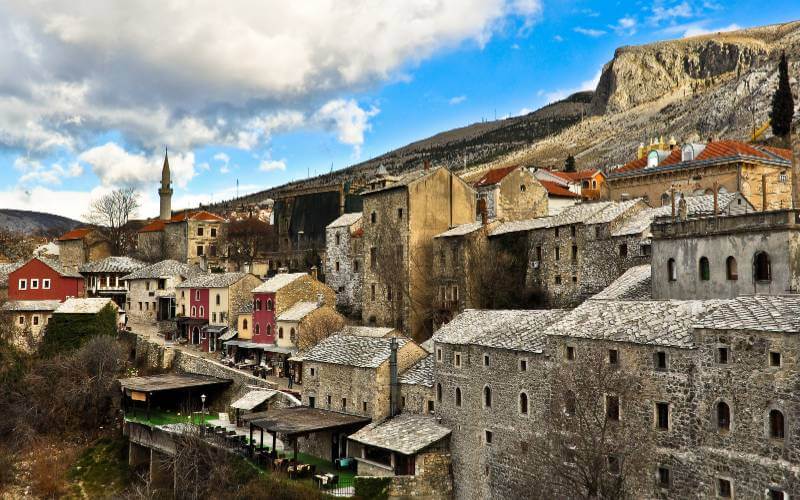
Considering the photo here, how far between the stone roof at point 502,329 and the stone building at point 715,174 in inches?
853

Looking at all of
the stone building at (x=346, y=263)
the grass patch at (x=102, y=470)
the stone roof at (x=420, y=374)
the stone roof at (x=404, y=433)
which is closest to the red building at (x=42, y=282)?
the grass patch at (x=102, y=470)

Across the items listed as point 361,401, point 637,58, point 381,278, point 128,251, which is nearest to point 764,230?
point 361,401

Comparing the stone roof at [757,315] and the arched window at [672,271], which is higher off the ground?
the arched window at [672,271]

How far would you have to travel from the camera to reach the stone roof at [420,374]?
118 feet

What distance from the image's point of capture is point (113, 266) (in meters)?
77.5

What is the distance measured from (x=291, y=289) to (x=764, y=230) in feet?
115

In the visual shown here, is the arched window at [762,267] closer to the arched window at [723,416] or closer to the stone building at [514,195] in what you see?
the arched window at [723,416]

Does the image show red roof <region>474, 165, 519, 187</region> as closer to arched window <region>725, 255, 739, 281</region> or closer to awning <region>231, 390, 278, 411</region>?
awning <region>231, 390, 278, 411</region>

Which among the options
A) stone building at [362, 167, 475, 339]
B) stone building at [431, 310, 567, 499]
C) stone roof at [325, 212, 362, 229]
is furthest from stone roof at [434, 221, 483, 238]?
stone building at [431, 310, 567, 499]

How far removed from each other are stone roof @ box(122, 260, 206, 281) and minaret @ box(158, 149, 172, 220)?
31622mm

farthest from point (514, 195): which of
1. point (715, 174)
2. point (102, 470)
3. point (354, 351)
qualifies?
point (102, 470)

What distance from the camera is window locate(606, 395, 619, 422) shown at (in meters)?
25.2

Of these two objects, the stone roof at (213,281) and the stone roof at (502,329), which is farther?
the stone roof at (213,281)

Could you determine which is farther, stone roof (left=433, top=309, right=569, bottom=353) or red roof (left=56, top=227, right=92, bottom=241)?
red roof (left=56, top=227, right=92, bottom=241)
